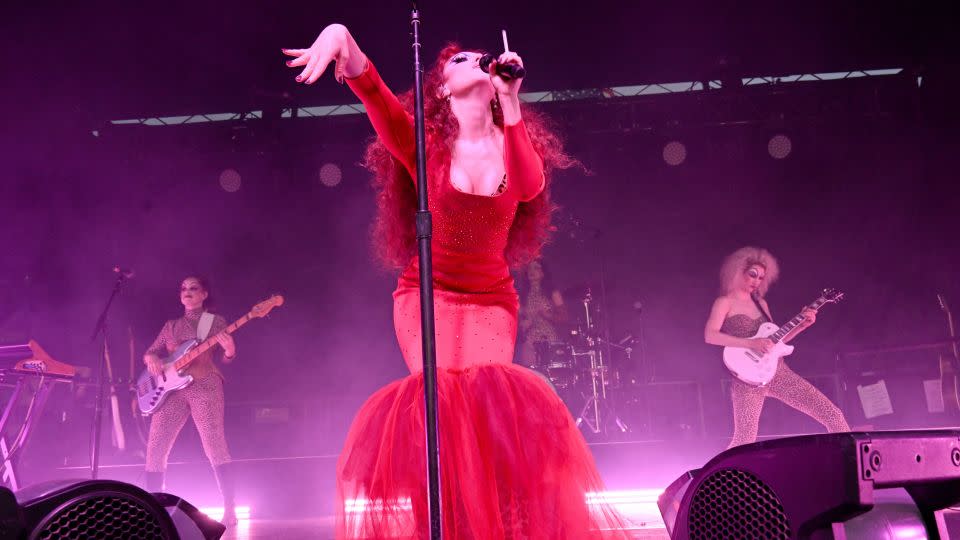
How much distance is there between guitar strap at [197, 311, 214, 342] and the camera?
23.1 ft

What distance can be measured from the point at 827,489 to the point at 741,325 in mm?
6417

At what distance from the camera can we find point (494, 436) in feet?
6.50

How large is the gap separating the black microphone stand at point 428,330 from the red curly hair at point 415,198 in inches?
18.9

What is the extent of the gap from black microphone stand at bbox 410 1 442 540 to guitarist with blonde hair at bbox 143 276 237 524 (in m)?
4.38

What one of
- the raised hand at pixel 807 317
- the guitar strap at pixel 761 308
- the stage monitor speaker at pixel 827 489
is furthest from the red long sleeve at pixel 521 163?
the raised hand at pixel 807 317

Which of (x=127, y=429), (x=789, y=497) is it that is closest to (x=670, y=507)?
(x=789, y=497)

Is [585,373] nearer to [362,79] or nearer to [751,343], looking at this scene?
[751,343]

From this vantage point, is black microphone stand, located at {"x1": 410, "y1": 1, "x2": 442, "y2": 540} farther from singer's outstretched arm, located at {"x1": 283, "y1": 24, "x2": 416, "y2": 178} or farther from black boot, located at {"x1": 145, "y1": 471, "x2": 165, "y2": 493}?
black boot, located at {"x1": 145, "y1": 471, "x2": 165, "y2": 493}

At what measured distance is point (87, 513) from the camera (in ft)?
3.87

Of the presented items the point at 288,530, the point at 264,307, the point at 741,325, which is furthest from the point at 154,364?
the point at 741,325

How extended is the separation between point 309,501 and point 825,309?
8110 mm

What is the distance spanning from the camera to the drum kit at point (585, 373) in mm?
9156

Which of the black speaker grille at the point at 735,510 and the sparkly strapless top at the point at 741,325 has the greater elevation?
the sparkly strapless top at the point at 741,325

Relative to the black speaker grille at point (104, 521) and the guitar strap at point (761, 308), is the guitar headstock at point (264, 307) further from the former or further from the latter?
the black speaker grille at point (104, 521)
